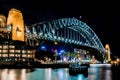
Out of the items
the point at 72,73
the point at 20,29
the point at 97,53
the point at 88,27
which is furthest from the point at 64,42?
the point at 72,73

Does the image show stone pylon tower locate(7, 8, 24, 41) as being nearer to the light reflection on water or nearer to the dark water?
the dark water

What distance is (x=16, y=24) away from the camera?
309ft

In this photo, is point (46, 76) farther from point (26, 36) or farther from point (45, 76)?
point (26, 36)

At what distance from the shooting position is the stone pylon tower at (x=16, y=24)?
92812 mm

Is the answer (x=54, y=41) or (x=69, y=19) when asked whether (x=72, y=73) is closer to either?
(x=54, y=41)

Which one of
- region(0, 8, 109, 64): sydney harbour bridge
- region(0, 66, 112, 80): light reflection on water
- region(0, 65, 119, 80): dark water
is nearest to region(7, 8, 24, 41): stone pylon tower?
region(0, 8, 109, 64): sydney harbour bridge

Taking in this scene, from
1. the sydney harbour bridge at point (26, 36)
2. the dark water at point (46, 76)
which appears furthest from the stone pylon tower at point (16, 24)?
the dark water at point (46, 76)

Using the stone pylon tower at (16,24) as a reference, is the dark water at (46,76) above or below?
below

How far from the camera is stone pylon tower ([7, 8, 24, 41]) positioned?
92.8 meters

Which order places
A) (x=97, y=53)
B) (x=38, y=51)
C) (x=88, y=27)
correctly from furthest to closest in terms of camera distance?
(x=97, y=53) → (x=88, y=27) → (x=38, y=51)

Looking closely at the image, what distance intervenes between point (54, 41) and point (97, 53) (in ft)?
136

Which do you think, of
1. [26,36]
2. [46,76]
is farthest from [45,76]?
[26,36]

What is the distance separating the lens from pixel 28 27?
9575 cm

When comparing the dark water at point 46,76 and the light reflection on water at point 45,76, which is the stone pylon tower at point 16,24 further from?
the light reflection on water at point 45,76
